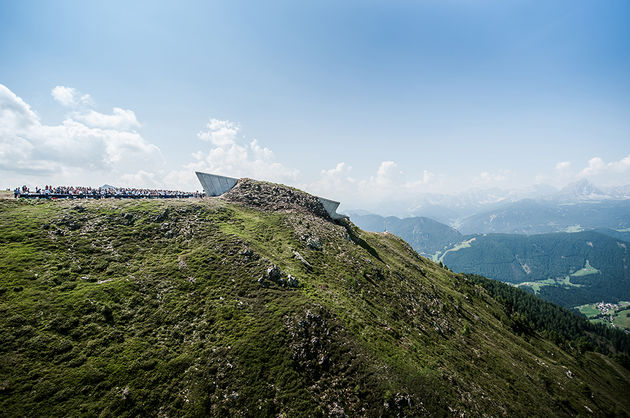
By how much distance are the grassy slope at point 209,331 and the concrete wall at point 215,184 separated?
→ 23502 mm

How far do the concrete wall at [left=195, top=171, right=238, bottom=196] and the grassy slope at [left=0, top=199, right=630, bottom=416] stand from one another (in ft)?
77.1

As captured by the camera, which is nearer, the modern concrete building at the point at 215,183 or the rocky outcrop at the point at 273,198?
the rocky outcrop at the point at 273,198

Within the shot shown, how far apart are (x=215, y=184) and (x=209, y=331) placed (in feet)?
180

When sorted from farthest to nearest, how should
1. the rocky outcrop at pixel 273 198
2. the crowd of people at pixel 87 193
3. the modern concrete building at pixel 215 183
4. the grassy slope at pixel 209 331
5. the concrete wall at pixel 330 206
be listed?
the concrete wall at pixel 330 206, the modern concrete building at pixel 215 183, the rocky outcrop at pixel 273 198, the crowd of people at pixel 87 193, the grassy slope at pixel 209 331

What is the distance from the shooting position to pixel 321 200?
77.9m

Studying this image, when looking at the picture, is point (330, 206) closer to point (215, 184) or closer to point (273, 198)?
point (273, 198)

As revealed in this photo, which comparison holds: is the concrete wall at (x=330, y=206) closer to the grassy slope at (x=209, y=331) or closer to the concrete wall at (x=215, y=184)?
the grassy slope at (x=209, y=331)

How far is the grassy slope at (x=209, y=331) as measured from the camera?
2167 centimetres

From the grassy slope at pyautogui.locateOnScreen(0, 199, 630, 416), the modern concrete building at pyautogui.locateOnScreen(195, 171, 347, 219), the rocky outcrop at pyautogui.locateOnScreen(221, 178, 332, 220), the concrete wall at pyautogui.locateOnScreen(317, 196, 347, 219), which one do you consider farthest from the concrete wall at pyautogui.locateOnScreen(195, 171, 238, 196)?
the concrete wall at pyautogui.locateOnScreen(317, 196, 347, 219)

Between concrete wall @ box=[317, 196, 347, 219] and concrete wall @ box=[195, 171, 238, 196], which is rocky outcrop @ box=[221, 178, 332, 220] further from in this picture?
concrete wall @ box=[195, 171, 238, 196]

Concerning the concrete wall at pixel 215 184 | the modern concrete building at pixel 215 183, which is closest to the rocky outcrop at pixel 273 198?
the modern concrete building at pixel 215 183

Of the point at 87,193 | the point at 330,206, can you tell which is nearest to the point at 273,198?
the point at 330,206

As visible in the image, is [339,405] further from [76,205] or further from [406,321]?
[76,205]

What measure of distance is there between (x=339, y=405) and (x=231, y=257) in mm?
25384
